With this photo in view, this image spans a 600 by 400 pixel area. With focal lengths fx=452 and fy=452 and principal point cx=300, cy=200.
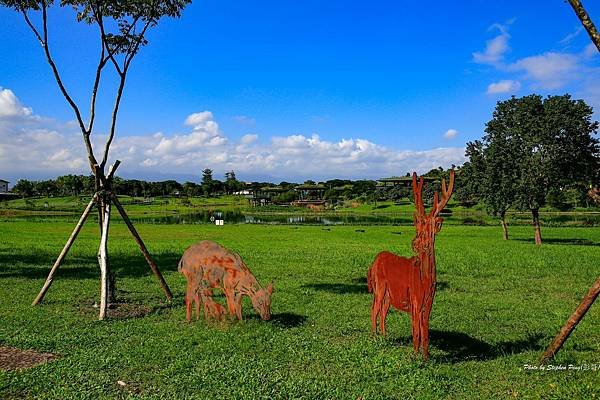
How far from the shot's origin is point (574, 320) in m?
8.55

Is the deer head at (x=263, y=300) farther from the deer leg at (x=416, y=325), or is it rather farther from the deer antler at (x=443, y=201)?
the deer antler at (x=443, y=201)

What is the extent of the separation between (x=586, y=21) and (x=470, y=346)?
735 cm

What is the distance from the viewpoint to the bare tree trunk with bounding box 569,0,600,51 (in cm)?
861

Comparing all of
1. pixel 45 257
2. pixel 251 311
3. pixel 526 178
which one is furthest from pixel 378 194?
pixel 251 311

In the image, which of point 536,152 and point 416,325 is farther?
point 536,152

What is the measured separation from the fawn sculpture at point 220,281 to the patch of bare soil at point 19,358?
3.75m

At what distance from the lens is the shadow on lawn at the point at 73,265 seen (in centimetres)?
2087

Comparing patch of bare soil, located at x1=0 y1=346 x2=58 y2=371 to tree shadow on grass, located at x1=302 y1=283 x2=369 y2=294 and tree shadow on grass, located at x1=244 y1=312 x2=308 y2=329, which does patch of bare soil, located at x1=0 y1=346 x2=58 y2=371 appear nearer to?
tree shadow on grass, located at x1=244 y1=312 x2=308 y2=329

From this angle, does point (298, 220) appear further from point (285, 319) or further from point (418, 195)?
point (418, 195)

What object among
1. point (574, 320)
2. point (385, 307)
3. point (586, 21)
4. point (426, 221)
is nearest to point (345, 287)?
point (385, 307)

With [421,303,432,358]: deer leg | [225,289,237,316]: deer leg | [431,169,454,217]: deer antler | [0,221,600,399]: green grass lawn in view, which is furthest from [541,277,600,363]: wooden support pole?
[225,289,237,316]: deer leg

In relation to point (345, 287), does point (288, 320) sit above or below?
above

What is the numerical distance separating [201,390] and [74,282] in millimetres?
13224

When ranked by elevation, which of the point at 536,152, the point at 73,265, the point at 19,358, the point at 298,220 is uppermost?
the point at 536,152
